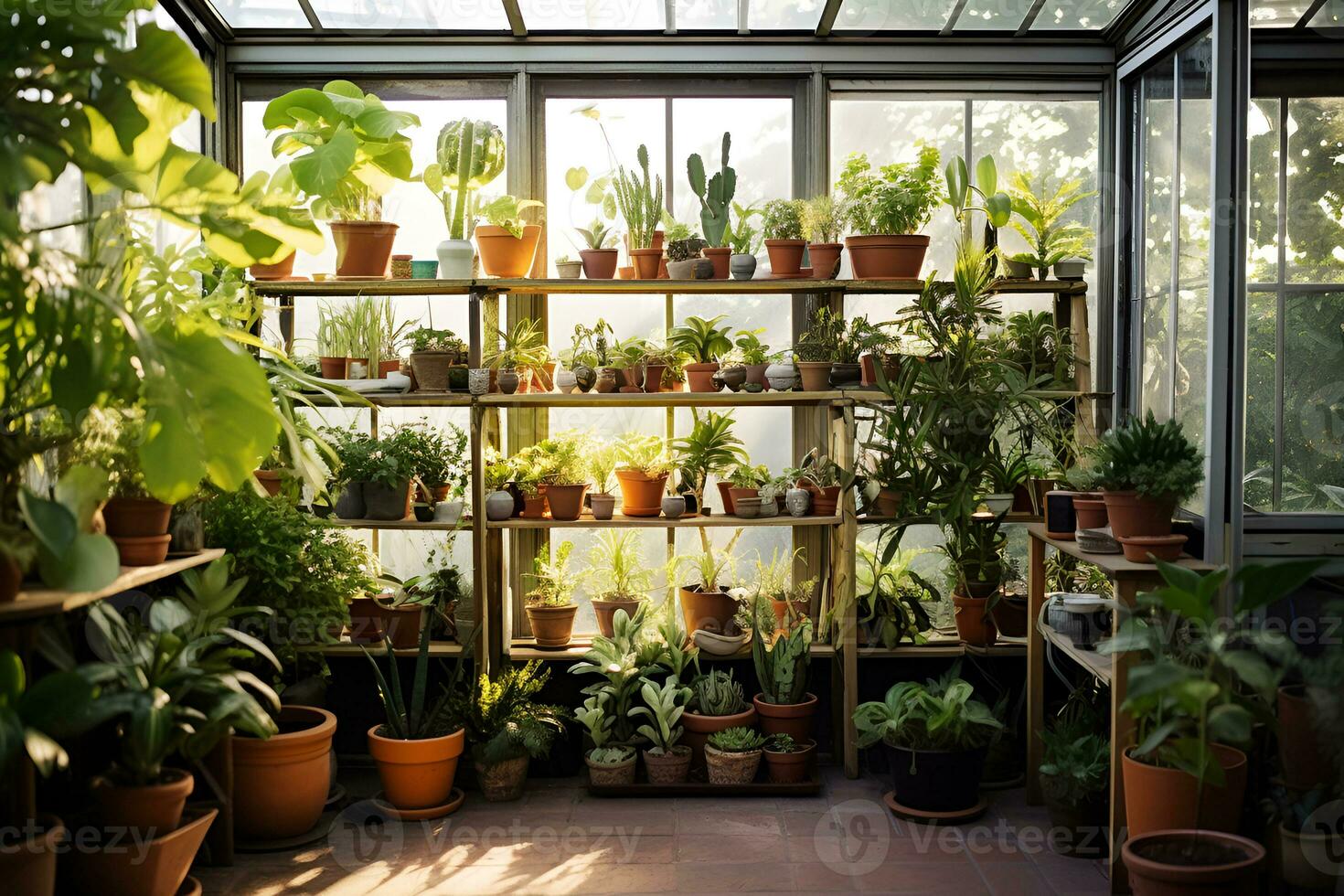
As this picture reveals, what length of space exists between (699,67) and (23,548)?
3.44m

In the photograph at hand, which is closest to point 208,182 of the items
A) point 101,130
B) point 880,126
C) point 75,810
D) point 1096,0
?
point 101,130

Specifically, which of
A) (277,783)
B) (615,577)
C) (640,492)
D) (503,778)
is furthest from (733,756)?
(277,783)

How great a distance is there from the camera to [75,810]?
346cm

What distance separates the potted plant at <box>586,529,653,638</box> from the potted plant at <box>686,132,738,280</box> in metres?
1.21

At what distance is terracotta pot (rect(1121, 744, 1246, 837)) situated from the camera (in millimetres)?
3236

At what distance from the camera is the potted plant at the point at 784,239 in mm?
4832

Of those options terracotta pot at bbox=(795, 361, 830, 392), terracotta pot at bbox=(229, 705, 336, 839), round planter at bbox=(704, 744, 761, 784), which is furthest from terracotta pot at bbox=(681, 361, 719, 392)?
terracotta pot at bbox=(229, 705, 336, 839)

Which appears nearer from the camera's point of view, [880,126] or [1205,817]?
[1205,817]

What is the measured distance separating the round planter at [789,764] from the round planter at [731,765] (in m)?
0.06

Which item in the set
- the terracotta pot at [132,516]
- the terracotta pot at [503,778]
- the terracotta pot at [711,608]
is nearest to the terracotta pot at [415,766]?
the terracotta pot at [503,778]

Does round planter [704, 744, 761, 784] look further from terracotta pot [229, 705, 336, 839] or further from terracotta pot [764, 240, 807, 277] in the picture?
terracotta pot [764, 240, 807, 277]

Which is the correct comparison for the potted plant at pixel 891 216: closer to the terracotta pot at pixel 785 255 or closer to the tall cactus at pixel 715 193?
the terracotta pot at pixel 785 255

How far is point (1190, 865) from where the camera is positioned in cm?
304

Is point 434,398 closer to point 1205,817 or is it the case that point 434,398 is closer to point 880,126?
point 880,126
